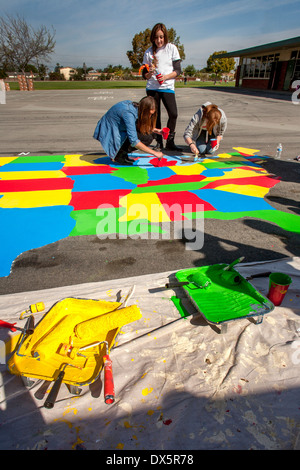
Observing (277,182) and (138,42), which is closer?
(277,182)

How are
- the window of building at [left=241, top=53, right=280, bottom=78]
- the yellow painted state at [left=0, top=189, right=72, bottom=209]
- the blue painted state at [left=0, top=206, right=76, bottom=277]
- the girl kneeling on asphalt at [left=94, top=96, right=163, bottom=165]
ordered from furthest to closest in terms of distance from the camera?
the window of building at [left=241, top=53, right=280, bottom=78]
the girl kneeling on asphalt at [left=94, top=96, right=163, bottom=165]
the yellow painted state at [left=0, top=189, right=72, bottom=209]
the blue painted state at [left=0, top=206, right=76, bottom=277]

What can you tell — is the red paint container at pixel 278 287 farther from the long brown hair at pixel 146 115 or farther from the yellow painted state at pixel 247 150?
the yellow painted state at pixel 247 150

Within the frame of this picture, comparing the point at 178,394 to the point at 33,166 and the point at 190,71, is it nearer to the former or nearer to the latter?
the point at 33,166

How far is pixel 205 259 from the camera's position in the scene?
8.50 feet

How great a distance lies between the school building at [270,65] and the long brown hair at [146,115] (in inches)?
967

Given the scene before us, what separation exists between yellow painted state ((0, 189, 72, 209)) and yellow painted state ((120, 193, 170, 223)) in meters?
0.86

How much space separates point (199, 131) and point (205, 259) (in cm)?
360

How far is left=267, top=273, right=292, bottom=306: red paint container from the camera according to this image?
1.94 metres

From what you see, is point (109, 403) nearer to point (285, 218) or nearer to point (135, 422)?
point (135, 422)

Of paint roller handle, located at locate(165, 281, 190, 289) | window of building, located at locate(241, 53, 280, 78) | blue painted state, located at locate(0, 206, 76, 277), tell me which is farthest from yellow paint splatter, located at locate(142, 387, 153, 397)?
window of building, located at locate(241, 53, 280, 78)

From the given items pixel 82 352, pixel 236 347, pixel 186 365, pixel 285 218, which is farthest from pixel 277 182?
pixel 82 352

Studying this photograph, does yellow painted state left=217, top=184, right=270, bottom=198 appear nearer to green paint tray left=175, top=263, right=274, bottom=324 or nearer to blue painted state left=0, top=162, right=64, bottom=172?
green paint tray left=175, top=263, right=274, bottom=324

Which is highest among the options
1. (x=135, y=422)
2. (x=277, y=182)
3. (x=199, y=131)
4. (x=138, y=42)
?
(x=138, y=42)

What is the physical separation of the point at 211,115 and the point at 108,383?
14.4ft
